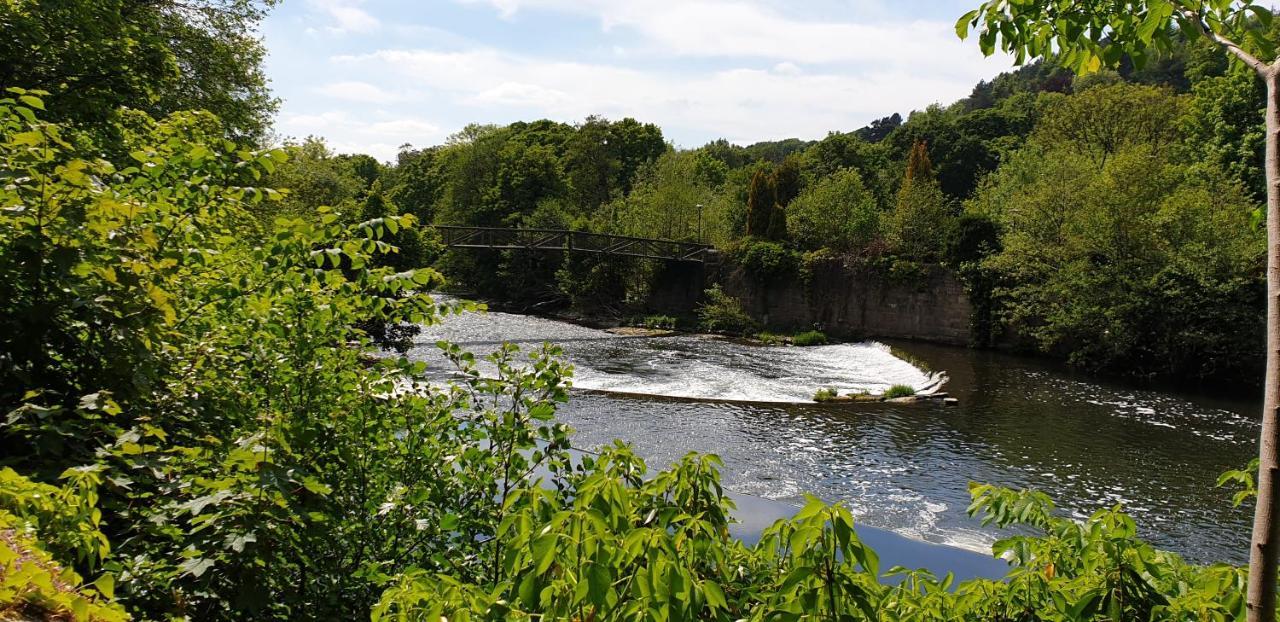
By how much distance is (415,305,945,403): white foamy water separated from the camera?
17547 mm

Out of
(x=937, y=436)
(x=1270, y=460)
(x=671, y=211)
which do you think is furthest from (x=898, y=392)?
(x=671, y=211)

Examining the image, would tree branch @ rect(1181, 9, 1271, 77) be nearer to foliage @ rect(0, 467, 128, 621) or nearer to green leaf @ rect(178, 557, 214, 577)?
foliage @ rect(0, 467, 128, 621)

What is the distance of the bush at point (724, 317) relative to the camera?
29516mm

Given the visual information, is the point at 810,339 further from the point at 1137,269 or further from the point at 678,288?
the point at 1137,269

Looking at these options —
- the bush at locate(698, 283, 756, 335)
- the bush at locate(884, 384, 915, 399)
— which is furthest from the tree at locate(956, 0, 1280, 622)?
the bush at locate(698, 283, 756, 335)

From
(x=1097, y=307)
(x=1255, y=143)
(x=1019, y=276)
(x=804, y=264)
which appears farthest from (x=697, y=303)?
(x=1255, y=143)

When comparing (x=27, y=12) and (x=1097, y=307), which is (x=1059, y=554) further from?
(x=1097, y=307)

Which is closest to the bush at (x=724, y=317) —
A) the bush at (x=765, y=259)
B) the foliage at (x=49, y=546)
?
the bush at (x=765, y=259)

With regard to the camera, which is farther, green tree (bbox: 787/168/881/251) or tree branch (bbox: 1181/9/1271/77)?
green tree (bbox: 787/168/881/251)

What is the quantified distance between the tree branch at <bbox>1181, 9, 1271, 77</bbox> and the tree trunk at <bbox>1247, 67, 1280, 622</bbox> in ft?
0.32

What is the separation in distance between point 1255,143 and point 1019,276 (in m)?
9.40

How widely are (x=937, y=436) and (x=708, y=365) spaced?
855 centimetres

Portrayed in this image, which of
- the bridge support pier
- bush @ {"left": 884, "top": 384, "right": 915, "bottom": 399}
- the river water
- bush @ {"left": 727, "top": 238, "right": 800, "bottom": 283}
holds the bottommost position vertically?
the river water

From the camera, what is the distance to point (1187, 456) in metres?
12.2
